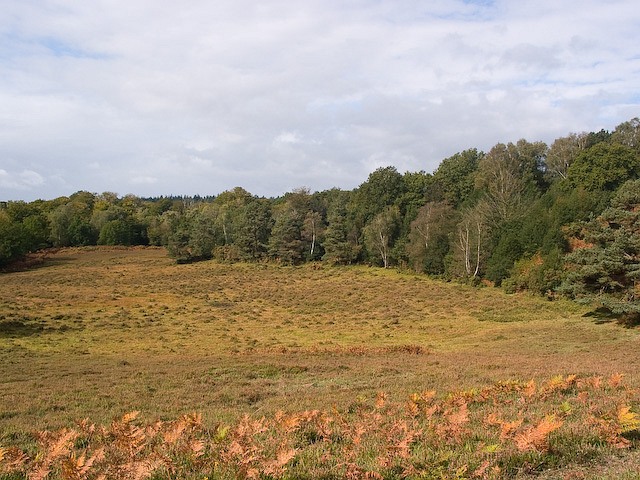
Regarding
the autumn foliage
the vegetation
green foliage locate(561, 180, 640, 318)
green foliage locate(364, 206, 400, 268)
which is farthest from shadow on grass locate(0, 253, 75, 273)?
the autumn foliage

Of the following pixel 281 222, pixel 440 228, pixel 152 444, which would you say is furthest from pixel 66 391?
pixel 281 222

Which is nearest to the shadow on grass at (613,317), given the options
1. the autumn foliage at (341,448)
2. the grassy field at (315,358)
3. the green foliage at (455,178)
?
the grassy field at (315,358)

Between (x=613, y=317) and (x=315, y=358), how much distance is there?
19606 mm

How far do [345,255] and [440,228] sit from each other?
16.7 metres

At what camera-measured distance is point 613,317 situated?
29.6m

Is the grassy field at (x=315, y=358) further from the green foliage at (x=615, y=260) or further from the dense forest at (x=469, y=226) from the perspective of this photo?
the dense forest at (x=469, y=226)

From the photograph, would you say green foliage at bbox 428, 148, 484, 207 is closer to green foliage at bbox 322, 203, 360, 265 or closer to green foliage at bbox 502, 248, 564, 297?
green foliage at bbox 322, 203, 360, 265

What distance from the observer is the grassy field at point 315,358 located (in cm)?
840

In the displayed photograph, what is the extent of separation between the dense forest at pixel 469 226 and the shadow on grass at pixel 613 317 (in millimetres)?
347

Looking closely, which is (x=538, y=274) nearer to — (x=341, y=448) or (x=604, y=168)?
(x=604, y=168)

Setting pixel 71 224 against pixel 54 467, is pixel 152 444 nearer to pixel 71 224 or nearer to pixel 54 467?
pixel 54 467

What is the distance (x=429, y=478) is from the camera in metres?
5.04

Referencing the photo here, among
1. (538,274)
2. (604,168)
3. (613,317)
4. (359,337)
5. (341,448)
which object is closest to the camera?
(341,448)

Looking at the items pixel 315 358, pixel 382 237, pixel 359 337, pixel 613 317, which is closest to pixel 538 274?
pixel 613 317
